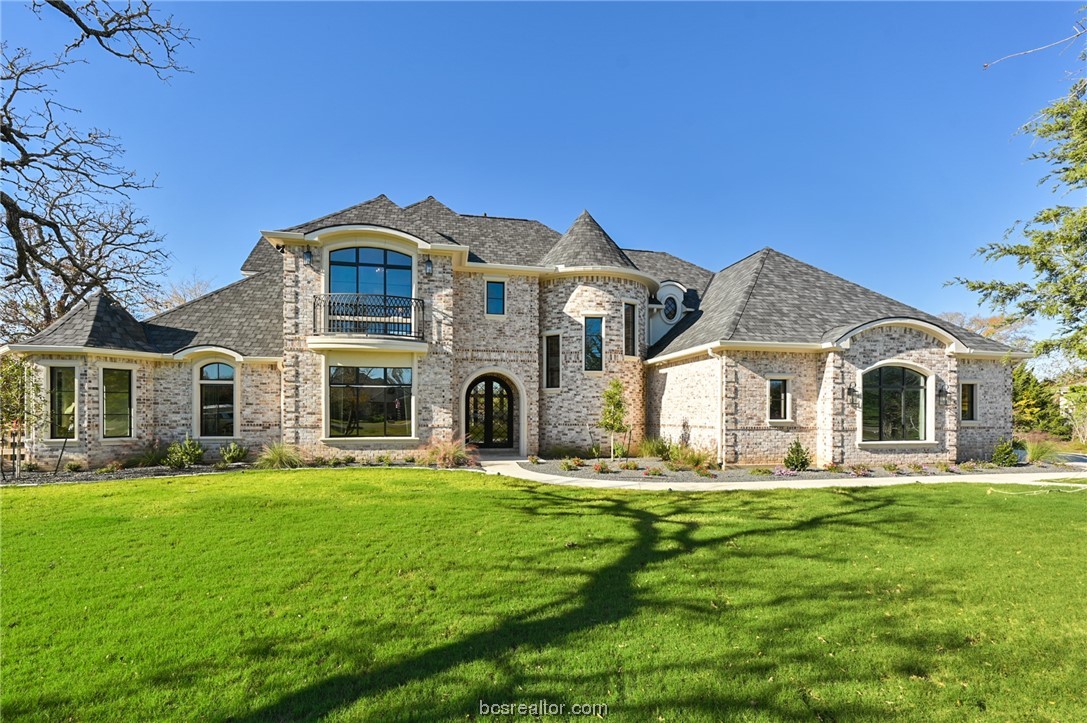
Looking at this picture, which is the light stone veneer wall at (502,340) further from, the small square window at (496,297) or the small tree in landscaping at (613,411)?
the small tree in landscaping at (613,411)

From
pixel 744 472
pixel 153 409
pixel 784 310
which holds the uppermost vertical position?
pixel 784 310

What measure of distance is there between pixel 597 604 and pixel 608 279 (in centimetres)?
1352

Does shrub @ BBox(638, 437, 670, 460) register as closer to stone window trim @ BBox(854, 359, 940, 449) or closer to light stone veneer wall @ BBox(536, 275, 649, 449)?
light stone veneer wall @ BBox(536, 275, 649, 449)

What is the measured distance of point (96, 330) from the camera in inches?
537

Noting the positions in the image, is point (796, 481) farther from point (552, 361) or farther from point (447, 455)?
point (447, 455)

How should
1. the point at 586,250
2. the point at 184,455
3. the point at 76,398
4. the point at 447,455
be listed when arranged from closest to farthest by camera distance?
the point at 76,398, the point at 184,455, the point at 447,455, the point at 586,250

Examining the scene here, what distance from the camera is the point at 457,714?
10.3 feet

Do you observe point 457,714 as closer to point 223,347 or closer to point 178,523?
point 178,523

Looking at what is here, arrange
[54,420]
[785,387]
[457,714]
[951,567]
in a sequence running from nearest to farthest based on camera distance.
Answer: [457,714] → [951,567] → [54,420] → [785,387]

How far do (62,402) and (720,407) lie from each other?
1901 cm

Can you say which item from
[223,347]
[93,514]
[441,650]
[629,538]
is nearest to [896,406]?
[629,538]

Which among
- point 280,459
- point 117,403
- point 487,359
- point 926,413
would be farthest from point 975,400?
point 117,403

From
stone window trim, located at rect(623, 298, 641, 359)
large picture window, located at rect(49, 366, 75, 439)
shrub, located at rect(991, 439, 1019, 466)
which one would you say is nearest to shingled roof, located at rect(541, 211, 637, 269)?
stone window trim, located at rect(623, 298, 641, 359)

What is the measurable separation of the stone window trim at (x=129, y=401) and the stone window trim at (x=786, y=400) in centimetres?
1909
